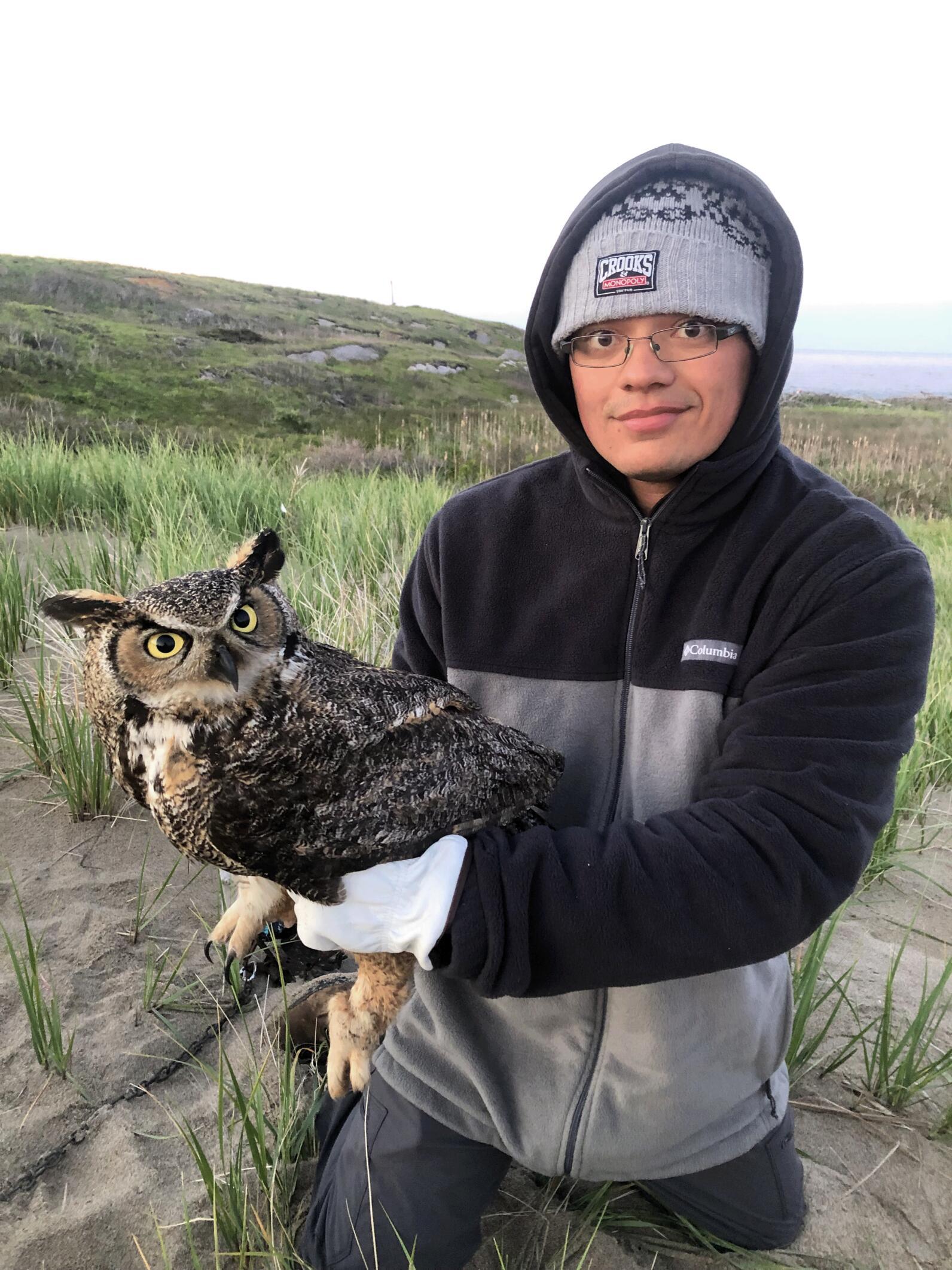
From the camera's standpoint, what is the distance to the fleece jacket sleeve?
1.25 meters

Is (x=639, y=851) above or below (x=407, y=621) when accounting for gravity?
below

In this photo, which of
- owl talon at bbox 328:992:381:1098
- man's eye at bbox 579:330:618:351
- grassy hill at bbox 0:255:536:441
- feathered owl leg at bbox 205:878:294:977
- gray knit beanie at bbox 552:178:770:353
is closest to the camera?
gray knit beanie at bbox 552:178:770:353

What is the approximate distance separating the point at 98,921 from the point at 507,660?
167 cm

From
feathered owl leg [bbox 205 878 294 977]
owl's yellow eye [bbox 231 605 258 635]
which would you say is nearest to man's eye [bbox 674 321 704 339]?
owl's yellow eye [bbox 231 605 258 635]

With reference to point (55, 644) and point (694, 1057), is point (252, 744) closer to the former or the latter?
point (694, 1057)

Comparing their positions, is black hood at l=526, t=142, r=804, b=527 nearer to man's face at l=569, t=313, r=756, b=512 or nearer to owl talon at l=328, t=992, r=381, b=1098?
man's face at l=569, t=313, r=756, b=512

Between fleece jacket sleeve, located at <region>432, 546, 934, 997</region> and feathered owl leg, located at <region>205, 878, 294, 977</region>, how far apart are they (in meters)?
0.71

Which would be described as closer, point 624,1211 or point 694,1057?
point 694,1057

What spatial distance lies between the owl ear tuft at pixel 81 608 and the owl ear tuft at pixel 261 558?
0.25 m

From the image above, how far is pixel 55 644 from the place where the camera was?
3525mm

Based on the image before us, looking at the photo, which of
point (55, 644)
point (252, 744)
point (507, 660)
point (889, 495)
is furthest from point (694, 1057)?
point (889, 495)

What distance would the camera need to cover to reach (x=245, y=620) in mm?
1362

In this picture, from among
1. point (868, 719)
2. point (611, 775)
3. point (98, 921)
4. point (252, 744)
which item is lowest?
point (98, 921)

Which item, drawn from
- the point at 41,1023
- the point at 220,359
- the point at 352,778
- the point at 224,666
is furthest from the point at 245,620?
the point at 220,359
